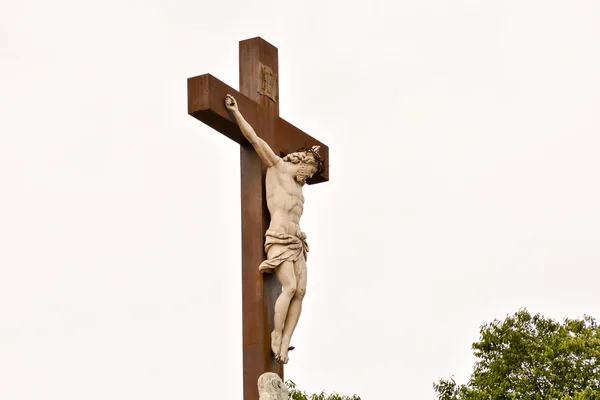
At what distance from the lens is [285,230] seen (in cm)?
1257

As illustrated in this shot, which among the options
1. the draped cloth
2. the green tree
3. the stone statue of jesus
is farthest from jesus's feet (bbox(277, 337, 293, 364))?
the green tree

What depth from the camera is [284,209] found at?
12656 millimetres

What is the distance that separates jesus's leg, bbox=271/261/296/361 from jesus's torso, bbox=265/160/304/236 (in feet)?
1.01

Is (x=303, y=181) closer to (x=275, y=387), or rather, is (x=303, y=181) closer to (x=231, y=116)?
(x=231, y=116)

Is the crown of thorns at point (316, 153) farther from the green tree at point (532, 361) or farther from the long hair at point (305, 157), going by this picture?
the green tree at point (532, 361)

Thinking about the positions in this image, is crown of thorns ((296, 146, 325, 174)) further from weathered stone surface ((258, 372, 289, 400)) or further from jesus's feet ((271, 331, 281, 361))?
weathered stone surface ((258, 372, 289, 400))

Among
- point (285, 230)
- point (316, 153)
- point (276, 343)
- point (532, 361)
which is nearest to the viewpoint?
point (276, 343)

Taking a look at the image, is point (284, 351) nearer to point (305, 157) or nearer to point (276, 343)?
point (276, 343)

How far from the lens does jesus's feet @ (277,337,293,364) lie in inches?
485

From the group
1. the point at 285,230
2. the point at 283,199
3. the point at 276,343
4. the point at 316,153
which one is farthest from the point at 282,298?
the point at 316,153

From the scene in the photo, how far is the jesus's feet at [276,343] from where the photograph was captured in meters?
12.3

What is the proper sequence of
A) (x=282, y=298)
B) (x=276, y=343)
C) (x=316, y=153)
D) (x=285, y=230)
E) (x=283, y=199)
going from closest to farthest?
(x=276, y=343)
(x=282, y=298)
(x=285, y=230)
(x=283, y=199)
(x=316, y=153)

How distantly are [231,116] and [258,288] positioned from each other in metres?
1.39

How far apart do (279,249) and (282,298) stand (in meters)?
0.38
